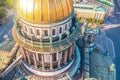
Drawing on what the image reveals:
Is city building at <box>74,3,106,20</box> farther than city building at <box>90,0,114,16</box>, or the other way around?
city building at <box>90,0,114,16</box>

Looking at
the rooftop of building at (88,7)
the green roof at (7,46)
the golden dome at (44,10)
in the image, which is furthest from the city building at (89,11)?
the golden dome at (44,10)

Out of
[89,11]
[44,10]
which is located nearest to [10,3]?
[89,11]

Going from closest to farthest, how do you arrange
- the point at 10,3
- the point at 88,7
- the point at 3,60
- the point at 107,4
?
1. the point at 3,60
2. the point at 10,3
3. the point at 88,7
4. the point at 107,4

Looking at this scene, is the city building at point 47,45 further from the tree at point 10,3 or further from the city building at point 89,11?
the tree at point 10,3

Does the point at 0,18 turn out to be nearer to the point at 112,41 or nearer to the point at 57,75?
the point at 112,41

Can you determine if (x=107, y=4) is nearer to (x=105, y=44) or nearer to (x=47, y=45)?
→ (x=105, y=44)

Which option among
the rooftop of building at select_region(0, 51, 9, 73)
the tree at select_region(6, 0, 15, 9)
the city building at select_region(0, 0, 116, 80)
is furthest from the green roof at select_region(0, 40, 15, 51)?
the tree at select_region(6, 0, 15, 9)

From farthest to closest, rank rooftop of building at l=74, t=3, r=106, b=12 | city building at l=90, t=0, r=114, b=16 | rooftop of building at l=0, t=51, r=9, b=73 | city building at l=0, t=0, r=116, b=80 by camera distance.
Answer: city building at l=90, t=0, r=114, b=16 < rooftop of building at l=74, t=3, r=106, b=12 < rooftop of building at l=0, t=51, r=9, b=73 < city building at l=0, t=0, r=116, b=80

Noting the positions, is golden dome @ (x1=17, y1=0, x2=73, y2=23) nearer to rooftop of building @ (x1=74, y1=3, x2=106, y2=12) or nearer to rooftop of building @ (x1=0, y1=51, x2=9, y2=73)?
rooftop of building @ (x1=0, y1=51, x2=9, y2=73)
